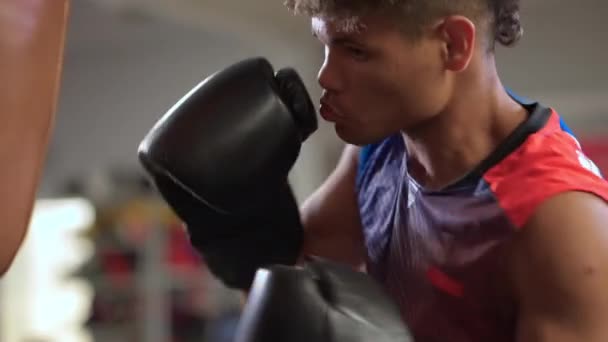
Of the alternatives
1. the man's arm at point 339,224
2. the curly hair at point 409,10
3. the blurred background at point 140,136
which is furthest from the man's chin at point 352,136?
the blurred background at point 140,136

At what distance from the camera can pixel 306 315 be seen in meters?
0.86

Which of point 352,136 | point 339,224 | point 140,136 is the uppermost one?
point 352,136

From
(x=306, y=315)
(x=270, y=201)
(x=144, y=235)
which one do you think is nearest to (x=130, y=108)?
(x=144, y=235)

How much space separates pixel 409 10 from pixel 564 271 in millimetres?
328

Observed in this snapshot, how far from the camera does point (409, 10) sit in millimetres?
990

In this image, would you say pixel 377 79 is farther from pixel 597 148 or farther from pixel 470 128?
pixel 597 148

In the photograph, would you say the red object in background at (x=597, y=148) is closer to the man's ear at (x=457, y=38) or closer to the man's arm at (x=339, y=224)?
the man's arm at (x=339, y=224)

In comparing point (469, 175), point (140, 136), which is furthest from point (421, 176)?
point (140, 136)

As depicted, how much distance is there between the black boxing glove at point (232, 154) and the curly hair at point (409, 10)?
150mm

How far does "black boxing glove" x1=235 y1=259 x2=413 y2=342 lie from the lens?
0.85 metres

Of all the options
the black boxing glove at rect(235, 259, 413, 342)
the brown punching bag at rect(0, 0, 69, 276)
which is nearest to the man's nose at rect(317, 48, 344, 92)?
the black boxing glove at rect(235, 259, 413, 342)

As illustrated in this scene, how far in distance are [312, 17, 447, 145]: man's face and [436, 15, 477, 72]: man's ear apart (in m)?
0.01

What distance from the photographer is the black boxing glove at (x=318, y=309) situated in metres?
0.85

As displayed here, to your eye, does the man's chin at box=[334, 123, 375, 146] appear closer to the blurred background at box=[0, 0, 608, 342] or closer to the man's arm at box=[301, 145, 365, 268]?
the man's arm at box=[301, 145, 365, 268]
